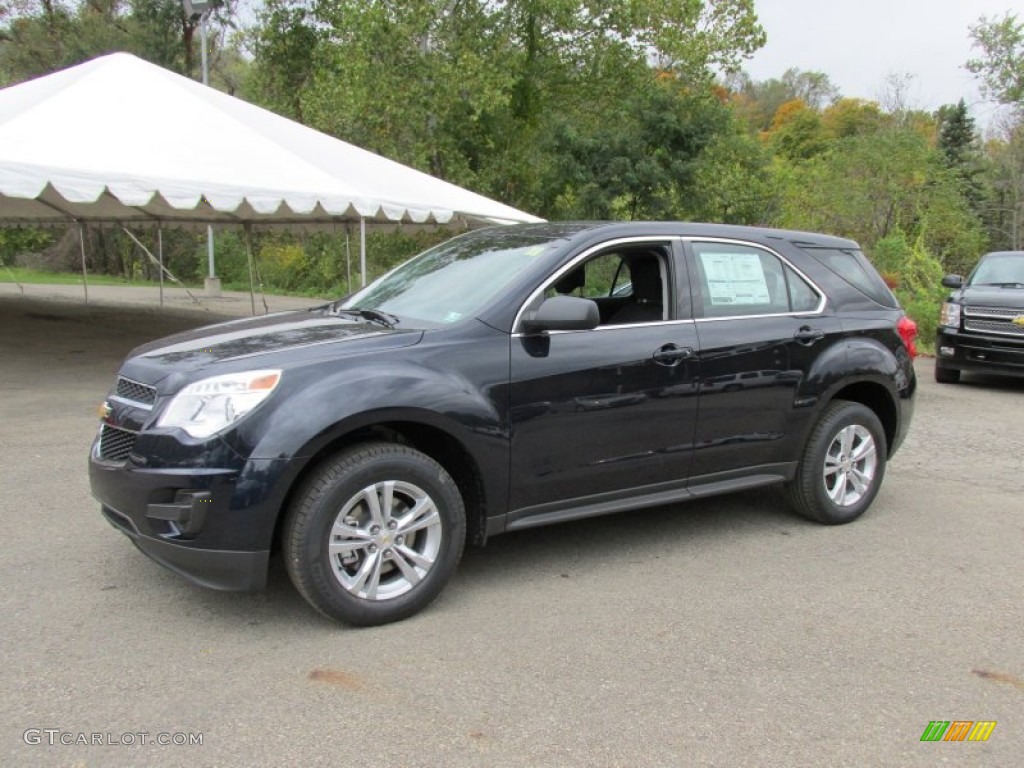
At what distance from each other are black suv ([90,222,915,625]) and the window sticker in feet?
0.04

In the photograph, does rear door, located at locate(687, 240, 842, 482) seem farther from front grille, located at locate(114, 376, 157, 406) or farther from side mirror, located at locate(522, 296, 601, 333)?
front grille, located at locate(114, 376, 157, 406)

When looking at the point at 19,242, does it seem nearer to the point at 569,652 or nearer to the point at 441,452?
the point at 441,452

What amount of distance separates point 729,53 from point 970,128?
19308 mm

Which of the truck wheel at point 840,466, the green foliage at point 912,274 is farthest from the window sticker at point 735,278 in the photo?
the green foliage at point 912,274

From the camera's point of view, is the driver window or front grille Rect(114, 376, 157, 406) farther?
the driver window

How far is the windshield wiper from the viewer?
13.6 feet

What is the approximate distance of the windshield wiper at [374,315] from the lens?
4.15 meters

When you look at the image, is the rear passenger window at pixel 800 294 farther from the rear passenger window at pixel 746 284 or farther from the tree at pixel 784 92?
the tree at pixel 784 92

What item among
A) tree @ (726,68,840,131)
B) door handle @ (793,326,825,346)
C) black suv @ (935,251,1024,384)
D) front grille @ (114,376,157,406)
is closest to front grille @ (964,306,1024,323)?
black suv @ (935,251,1024,384)

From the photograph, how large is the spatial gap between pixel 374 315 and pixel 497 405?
997 mm

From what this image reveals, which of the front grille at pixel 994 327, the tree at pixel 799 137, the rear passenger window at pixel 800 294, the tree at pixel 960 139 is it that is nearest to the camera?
the rear passenger window at pixel 800 294

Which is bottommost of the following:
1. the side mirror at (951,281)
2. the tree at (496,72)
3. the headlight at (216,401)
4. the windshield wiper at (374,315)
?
the headlight at (216,401)

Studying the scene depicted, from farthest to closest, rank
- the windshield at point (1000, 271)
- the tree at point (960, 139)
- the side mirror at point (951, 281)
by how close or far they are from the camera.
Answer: the tree at point (960, 139), the windshield at point (1000, 271), the side mirror at point (951, 281)

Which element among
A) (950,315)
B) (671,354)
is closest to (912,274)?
(950,315)
